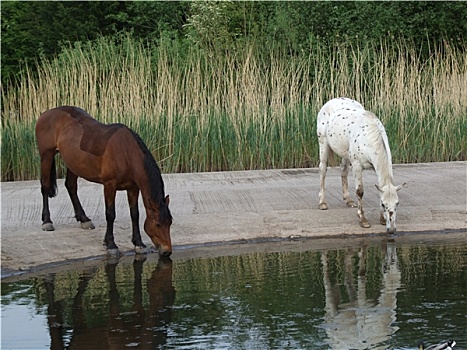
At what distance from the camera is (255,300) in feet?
26.2

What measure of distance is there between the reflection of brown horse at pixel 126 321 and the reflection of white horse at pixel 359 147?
272 centimetres

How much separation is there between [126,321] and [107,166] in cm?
282

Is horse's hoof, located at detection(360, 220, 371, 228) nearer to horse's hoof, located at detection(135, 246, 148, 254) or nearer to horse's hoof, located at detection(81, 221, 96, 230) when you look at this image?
horse's hoof, located at detection(135, 246, 148, 254)

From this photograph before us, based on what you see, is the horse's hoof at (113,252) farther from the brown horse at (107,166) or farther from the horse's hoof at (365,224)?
the horse's hoof at (365,224)

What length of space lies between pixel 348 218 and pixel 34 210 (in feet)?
12.3

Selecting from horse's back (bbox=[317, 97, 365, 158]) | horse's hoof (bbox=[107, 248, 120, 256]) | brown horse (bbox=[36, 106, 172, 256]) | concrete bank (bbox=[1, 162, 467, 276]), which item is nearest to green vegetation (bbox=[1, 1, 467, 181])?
concrete bank (bbox=[1, 162, 467, 276])

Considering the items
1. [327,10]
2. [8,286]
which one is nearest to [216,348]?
[8,286]

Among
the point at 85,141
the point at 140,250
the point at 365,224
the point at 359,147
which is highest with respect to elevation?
the point at 85,141

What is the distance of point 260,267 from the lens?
30.8 feet

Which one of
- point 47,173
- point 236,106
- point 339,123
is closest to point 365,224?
point 339,123

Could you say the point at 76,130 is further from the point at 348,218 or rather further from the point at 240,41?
the point at 240,41

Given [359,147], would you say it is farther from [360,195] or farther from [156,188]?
[156,188]

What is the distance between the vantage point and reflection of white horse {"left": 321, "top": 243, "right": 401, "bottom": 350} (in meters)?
6.74

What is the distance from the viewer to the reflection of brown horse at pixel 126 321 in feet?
22.6
